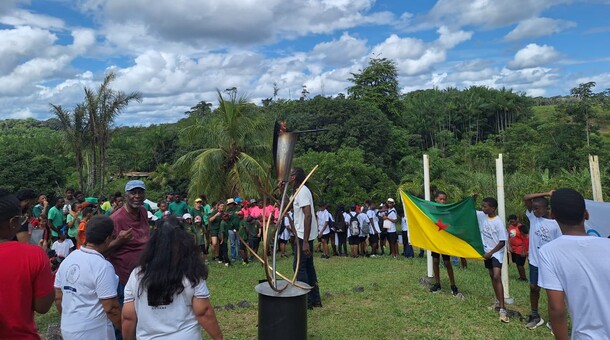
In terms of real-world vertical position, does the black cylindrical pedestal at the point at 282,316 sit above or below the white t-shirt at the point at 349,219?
above

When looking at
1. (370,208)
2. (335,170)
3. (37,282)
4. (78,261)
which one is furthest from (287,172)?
(335,170)

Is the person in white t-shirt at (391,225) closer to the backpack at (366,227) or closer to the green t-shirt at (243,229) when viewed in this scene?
the backpack at (366,227)

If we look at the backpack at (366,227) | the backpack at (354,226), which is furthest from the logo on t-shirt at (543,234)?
the backpack at (366,227)

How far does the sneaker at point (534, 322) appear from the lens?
19.6 ft

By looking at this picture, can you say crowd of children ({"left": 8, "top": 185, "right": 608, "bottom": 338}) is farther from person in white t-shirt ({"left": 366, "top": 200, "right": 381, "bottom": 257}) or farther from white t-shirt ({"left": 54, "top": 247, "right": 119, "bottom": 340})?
white t-shirt ({"left": 54, "top": 247, "right": 119, "bottom": 340})

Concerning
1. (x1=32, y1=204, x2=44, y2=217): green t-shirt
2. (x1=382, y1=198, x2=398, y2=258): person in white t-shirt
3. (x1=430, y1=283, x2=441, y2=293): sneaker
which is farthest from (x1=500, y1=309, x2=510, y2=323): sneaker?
(x1=32, y1=204, x2=44, y2=217): green t-shirt

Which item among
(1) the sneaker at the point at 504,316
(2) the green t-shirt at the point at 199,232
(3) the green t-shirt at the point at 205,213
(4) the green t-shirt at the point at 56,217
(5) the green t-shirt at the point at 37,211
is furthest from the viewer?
(3) the green t-shirt at the point at 205,213

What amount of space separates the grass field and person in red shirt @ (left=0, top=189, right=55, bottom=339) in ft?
10.3

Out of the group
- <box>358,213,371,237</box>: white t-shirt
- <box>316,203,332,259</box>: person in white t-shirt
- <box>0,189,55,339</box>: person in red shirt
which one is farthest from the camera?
<box>358,213,371,237</box>: white t-shirt

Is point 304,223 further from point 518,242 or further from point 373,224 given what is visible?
point 373,224

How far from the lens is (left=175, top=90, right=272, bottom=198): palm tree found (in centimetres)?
1798

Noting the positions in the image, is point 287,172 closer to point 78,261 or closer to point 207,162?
point 78,261

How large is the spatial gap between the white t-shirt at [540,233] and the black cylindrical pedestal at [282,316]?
361 centimetres

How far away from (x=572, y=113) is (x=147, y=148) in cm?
3807
